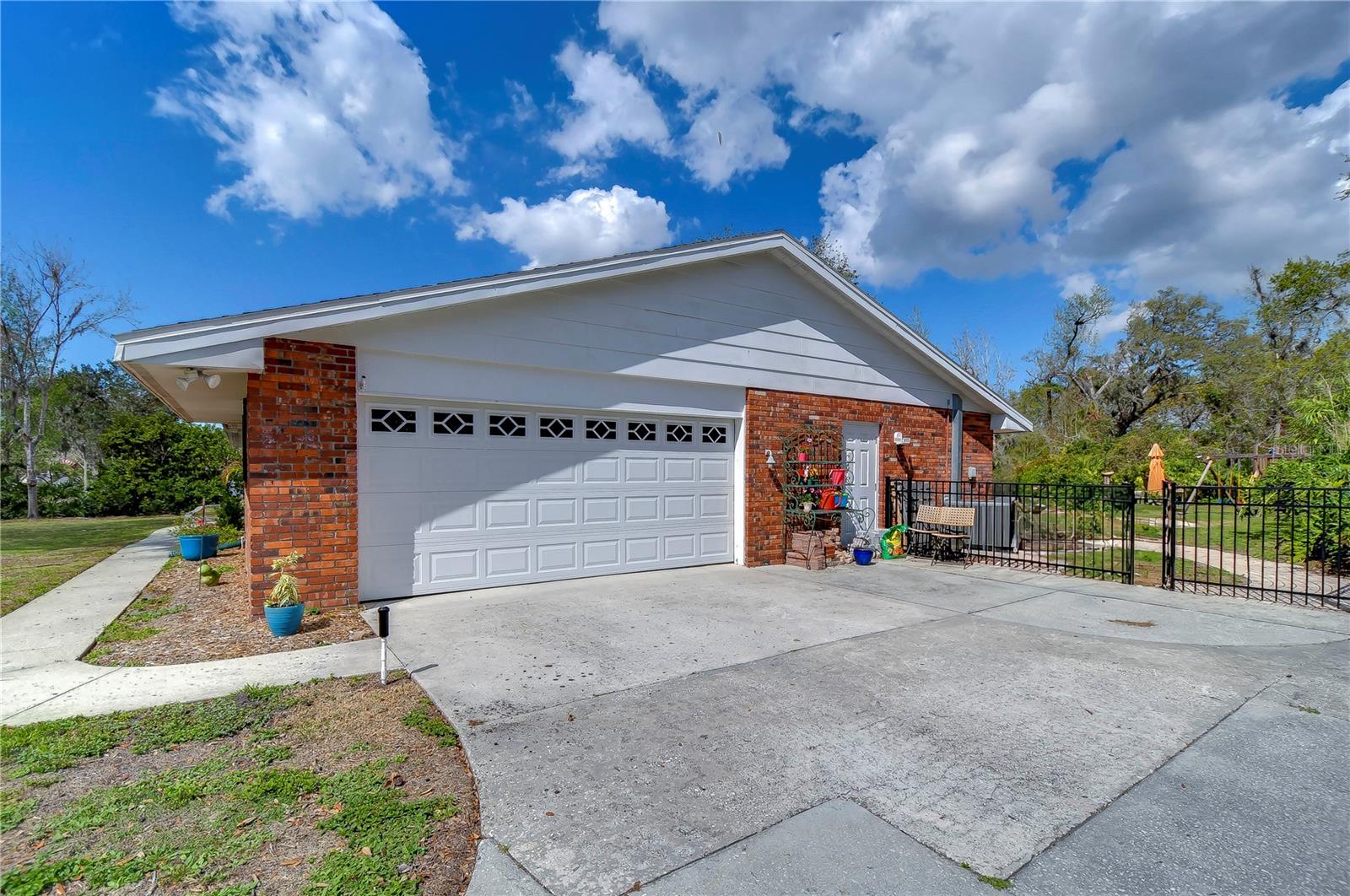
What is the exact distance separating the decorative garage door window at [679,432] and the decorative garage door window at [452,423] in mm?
2765

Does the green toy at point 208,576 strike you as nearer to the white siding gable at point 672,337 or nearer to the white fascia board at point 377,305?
the white fascia board at point 377,305

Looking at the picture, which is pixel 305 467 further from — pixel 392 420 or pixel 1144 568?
pixel 1144 568

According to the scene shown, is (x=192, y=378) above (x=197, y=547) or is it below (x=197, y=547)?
above

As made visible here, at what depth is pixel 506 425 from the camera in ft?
23.7

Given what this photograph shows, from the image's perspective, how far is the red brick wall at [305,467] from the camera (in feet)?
18.5

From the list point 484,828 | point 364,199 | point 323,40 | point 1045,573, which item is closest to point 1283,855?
point 484,828

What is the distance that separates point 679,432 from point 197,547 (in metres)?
8.32

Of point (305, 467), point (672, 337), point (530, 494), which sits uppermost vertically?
point (672, 337)

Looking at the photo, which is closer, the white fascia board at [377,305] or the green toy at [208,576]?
the white fascia board at [377,305]

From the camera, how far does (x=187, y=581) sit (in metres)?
8.07

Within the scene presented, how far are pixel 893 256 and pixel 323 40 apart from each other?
18025 mm

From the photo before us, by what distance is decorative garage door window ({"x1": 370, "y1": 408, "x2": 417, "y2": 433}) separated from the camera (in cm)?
643

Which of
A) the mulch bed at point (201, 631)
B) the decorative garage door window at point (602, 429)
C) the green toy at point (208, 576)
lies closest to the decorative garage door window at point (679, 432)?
the decorative garage door window at point (602, 429)

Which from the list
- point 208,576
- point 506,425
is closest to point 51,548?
point 208,576
